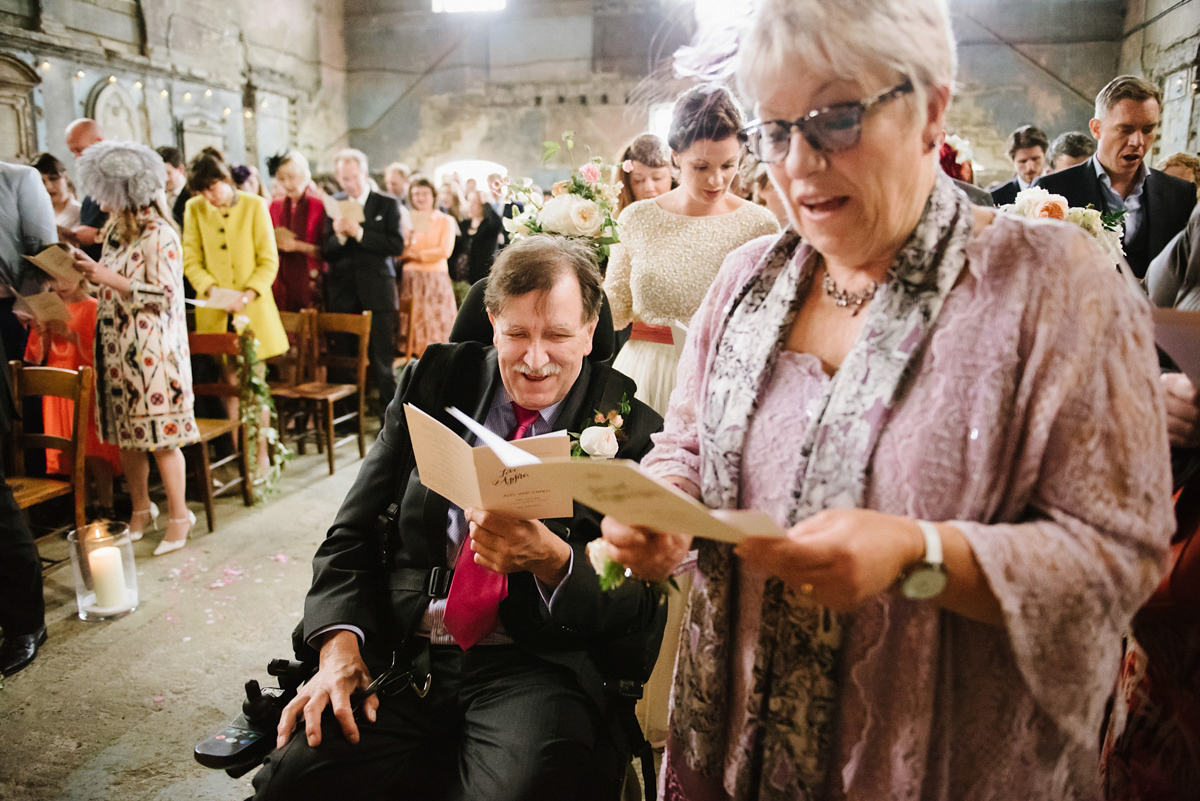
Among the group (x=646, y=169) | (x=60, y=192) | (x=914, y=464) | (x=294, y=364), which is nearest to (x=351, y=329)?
(x=294, y=364)

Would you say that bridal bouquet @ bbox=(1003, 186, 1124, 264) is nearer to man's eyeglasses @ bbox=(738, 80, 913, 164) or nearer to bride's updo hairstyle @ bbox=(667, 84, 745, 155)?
bride's updo hairstyle @ bbox=(667, 84, 745, 155)

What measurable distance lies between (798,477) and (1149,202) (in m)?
3.94

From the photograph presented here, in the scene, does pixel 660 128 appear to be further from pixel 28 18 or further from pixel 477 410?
pixel 477 410

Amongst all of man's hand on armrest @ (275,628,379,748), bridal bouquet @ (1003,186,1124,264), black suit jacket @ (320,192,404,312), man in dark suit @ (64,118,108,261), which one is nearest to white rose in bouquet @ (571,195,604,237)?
bridal bouquet @ (1003,186,1124,264)

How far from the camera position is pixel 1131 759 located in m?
1.20

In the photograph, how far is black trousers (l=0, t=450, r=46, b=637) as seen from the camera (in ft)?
8.70

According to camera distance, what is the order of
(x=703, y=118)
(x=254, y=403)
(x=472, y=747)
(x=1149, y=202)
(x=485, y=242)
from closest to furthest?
1. (x=472, y=747)
2. (x=703, y=118)
3. (x=1149, y=202)
4. (x=254, y=403)
5. (x=485, y=242)

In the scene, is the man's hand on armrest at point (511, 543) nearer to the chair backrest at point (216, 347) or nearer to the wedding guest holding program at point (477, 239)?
the chair backrest at point (216, 347)

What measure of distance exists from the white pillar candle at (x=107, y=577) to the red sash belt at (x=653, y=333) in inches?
92.8

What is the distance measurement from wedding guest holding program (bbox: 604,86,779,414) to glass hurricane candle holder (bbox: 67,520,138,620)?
226 centimetres

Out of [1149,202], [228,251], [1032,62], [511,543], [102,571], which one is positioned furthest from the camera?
[1032,62]

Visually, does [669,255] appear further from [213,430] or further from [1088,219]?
[213,430]

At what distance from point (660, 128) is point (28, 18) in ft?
30.1

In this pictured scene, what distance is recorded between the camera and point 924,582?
0.81 m
